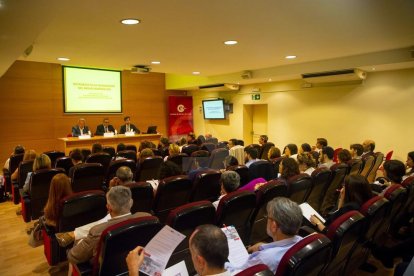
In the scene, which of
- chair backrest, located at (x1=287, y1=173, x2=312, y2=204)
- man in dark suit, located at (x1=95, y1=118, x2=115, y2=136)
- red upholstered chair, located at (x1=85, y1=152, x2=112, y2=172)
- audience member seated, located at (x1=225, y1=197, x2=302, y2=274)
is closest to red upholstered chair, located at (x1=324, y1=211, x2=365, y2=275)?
audience member seated, located at (x1=225, y1=197, x2=302, y2=274)

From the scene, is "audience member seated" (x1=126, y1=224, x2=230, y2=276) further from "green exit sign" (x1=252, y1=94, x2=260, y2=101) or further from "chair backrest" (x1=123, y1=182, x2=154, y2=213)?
"green exit sign" (x1=252, y1=94, x2=260, y2=101)

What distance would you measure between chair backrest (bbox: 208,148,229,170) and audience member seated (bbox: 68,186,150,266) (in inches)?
132

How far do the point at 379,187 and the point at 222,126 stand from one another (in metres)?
7.83

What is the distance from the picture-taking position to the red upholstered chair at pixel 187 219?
6.75ft

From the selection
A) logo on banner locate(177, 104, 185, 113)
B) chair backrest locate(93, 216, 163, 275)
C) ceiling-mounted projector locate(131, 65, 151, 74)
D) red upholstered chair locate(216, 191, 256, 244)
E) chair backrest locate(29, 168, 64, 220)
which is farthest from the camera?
logo on banner locate(177, 104, 185, 113)

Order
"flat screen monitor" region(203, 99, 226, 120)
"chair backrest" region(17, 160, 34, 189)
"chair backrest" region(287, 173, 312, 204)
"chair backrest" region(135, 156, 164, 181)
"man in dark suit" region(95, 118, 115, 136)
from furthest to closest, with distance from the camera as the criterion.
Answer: "flat screen monitor" region(203, 99, 226, 120) < "man in dark suit" region(95, 118, 115, 136) < "chair backrest" region(135, 156, 164, 181) < "chair backrest" region(17, 160, 34, 189) < "chair backrest" region(287, 173, 312, 204)

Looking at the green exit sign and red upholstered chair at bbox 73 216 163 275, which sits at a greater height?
the green exit sign

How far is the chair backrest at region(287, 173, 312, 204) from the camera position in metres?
3.10

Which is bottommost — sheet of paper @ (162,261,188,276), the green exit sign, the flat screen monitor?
sheet of paper @ (162,261,188,276)

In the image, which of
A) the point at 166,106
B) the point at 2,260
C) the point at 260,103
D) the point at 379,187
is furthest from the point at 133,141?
the point at 379,187

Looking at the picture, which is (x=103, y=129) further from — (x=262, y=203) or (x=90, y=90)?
(x=262, y=203)

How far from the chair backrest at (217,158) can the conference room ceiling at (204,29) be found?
1.96 metres

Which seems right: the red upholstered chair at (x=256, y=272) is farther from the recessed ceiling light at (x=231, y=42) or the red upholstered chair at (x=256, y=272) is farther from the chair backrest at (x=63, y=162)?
the chair backrest at (x=63, y=162)

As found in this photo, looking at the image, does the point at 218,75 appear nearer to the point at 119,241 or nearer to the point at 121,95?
the point at 121,95
